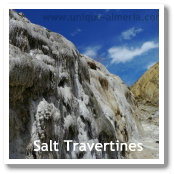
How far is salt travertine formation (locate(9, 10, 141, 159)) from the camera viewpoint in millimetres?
3520

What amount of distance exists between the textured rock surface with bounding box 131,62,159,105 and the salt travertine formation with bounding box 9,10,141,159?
20574 mm

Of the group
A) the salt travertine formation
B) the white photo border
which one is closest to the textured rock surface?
the salt travertine formation

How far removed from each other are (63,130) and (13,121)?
44.2 inches

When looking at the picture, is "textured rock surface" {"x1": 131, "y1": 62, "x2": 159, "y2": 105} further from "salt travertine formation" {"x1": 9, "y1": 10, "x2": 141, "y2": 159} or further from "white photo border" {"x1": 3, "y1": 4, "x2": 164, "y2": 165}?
"white photo border" {"x1": 3, "y1": 4, "x2": 164, "y2": 165}

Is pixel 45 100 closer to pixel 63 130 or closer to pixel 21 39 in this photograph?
pixel 63 130

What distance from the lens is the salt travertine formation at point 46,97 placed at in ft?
Result: 11.5

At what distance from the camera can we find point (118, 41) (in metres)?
4.97

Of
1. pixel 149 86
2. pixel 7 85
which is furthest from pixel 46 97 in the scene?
pixel 149 86

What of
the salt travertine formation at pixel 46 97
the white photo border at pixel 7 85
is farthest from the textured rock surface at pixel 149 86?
the white photo border at pixel 7 85

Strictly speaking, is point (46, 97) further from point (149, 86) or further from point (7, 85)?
point (149, 86)

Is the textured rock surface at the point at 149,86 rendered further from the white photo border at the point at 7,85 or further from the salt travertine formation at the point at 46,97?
the white photo border at the point at 7,85

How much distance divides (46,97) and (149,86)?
983 inches

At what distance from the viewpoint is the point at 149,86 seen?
27594 millimetres
